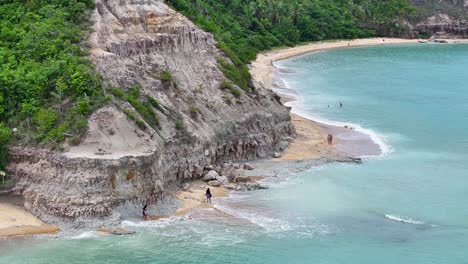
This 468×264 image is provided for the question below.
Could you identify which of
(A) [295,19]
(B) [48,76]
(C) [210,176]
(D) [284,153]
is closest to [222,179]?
(C) [210,176]

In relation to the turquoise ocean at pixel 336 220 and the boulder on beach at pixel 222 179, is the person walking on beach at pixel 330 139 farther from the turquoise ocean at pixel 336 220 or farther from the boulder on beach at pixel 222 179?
the boulder on beach at pixel 222 179

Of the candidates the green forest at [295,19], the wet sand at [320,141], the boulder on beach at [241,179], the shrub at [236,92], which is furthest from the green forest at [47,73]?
the green forest at [295,19]

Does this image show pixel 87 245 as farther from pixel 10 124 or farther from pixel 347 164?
pixel 347 164

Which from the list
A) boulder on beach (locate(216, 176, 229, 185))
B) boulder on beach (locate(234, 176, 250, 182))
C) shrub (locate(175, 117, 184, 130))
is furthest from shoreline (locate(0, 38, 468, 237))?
shrub (locate(175, 117, 184, 130))

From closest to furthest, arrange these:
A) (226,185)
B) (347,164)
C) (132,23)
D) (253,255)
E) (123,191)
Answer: (253,255) < (123,191) < (226,185) < (132,23) < (347,164)

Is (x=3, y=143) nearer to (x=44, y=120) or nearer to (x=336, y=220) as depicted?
(x=44, y=120)

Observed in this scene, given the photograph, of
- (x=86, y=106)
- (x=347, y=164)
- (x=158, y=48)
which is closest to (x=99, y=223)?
(x=86, y=106)

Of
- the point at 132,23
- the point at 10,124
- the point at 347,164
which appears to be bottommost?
the point at 347,164
